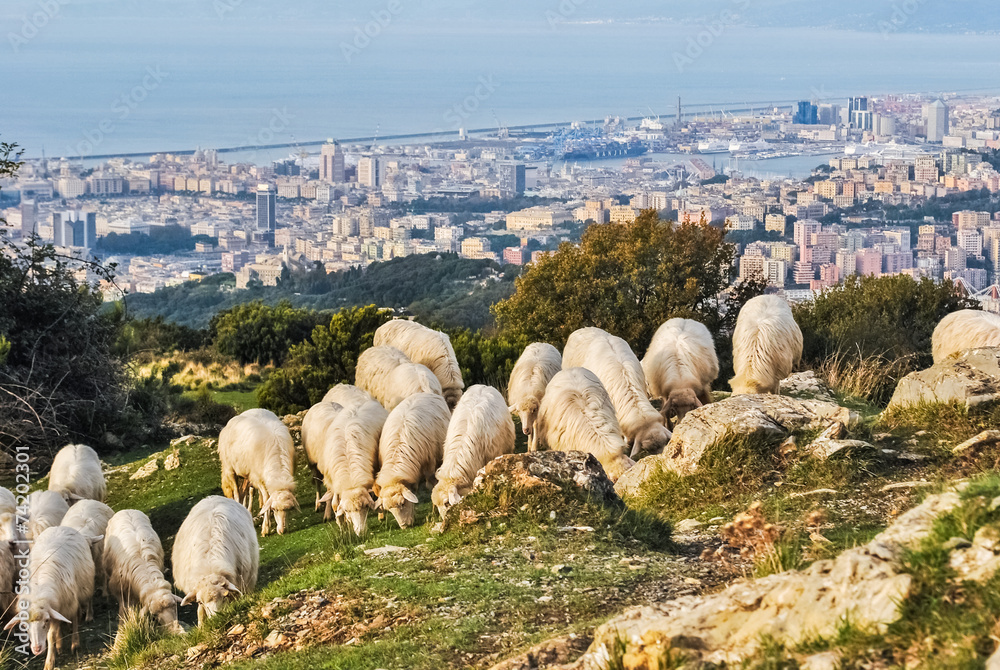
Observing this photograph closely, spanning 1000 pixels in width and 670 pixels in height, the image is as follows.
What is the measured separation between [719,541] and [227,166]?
321 ft

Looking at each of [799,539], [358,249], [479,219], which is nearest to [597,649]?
[799,539]

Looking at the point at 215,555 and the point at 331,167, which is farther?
the point at 331,167

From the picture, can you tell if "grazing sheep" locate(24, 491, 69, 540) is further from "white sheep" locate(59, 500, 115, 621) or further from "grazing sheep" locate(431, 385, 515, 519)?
"grazing sheep" locate(431, 385, 515, 519)

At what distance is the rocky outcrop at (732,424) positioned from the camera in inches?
313

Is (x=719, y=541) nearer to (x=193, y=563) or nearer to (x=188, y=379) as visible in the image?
(x=193, y=563)

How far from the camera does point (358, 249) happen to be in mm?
64125

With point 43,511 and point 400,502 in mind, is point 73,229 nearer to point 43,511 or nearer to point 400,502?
point 43,511

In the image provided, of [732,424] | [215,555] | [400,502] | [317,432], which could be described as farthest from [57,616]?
[732,424]

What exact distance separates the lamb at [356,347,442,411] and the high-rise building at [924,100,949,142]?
94.8 m

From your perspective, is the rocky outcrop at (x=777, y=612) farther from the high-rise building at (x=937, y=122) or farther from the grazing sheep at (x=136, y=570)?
the high-rise building at (x=937, y=122)

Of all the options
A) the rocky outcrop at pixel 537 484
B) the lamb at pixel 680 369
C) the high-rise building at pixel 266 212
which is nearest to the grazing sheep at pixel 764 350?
the lamb at pixel 680 369

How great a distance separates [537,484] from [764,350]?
19.8 feet

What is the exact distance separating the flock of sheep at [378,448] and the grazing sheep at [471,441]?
0.06 ft

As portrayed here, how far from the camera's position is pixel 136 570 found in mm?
8328
